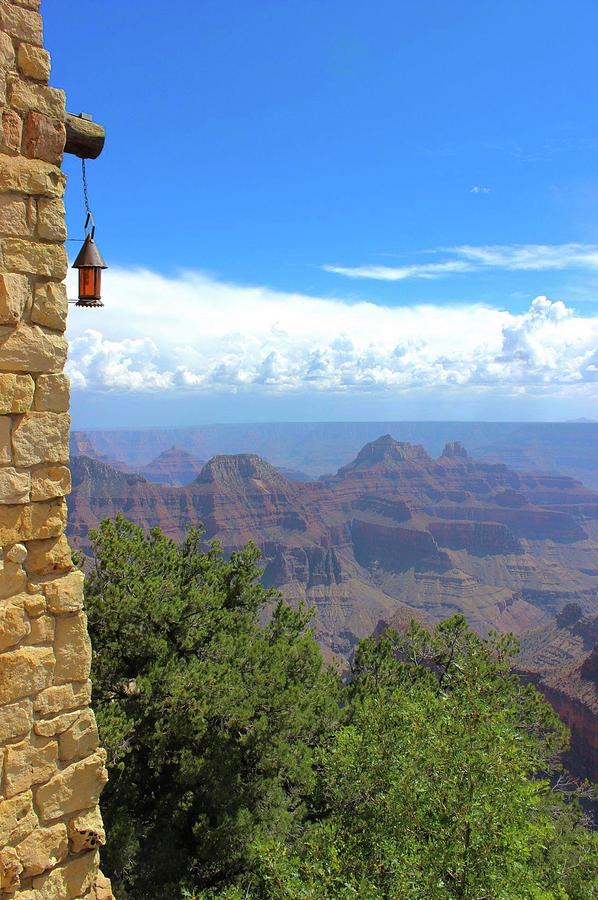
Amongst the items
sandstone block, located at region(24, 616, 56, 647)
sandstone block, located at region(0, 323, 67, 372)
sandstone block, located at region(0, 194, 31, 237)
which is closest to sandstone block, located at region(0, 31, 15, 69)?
sandstone block, located at region(0, 194, 31, 237)

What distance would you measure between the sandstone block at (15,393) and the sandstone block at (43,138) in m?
1.53

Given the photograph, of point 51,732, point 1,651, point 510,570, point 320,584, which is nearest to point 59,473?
point 1,651

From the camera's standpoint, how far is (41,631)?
13.4 ft

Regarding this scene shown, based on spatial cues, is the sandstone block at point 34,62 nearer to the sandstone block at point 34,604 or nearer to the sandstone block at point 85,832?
the sandstone block at point 34,604

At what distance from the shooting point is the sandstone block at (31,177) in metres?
3.87

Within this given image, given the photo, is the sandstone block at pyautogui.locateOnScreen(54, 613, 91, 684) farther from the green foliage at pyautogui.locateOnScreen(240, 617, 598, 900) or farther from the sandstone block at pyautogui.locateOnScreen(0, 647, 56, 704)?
the green foliage at pyautogui.locateOnScreen(240, 617, 598, 900)

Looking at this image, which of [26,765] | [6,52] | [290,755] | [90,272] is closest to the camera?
[6,52]

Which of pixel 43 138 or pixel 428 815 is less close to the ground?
pixel 43 138

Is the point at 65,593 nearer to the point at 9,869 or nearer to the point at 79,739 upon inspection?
the point at 79,739

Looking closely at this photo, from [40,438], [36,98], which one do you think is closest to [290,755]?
[40,438]

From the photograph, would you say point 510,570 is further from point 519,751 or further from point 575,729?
point 519,751

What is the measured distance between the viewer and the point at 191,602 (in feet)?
41.2

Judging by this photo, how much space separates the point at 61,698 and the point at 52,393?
216 centimetres

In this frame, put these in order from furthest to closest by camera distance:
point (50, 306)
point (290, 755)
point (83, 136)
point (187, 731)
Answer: point (290, 755), point (187, 731), point (83, 136), point (50, 306)
